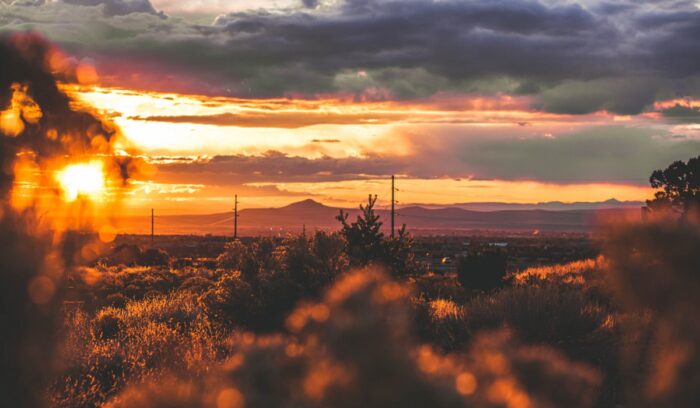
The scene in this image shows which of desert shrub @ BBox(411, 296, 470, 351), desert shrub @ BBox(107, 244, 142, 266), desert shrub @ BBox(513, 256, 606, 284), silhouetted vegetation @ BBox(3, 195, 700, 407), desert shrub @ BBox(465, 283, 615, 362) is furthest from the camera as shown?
desert shrub @ BBox(107, 244, 142, 266)

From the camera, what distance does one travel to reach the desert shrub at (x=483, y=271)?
3244 centimetres

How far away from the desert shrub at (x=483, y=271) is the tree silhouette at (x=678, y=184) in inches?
553

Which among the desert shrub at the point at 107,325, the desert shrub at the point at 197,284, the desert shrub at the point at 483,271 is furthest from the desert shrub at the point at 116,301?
the desert shrub at the point at 483,271

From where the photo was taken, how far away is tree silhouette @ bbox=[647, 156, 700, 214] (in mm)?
43250

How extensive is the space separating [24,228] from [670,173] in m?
42.5

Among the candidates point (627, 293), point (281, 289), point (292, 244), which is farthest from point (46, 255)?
point (292, 244)

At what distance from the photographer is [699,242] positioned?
25.0 ft

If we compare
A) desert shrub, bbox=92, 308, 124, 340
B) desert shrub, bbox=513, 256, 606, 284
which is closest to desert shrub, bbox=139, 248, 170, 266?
desert shrub, bbox=513, 256, 606, 284

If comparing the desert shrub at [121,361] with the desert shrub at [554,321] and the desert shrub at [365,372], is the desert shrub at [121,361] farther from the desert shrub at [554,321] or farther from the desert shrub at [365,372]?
the desert shrub at [365,372]

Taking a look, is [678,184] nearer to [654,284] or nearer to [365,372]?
[654,284]

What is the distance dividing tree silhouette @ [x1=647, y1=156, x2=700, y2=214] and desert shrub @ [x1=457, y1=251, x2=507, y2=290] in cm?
1405

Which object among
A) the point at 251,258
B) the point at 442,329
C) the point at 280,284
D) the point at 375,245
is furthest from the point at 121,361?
the point at 375,245

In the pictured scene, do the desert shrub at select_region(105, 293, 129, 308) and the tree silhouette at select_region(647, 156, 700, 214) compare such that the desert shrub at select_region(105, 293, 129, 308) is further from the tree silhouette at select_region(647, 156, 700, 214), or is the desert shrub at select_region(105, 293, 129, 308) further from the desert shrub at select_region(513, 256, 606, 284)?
the tree silhouette at select_region(647, 156, 700, 214)

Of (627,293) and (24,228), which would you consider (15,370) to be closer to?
(24,228)
